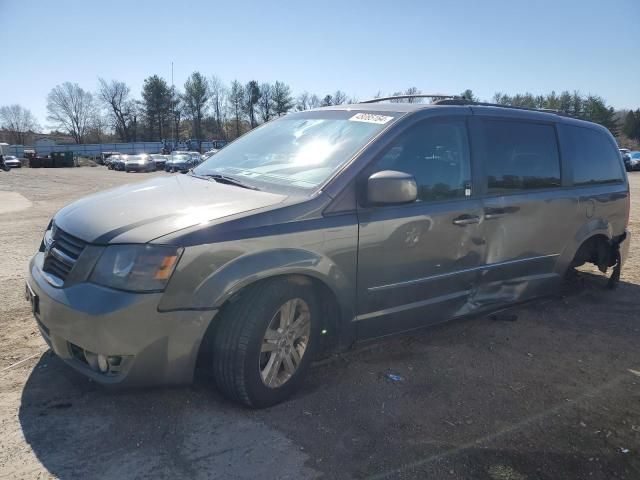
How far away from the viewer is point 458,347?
Answer: 3.97 metres

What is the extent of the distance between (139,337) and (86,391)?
33.1 inches

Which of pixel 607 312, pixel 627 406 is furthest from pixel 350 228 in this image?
pixel 607 312

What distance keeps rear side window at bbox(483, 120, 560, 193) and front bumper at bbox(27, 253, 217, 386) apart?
253 centimetres

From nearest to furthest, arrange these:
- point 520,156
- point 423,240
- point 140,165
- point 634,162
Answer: point 423,240, point 520,156, point 634,162, point 140,165

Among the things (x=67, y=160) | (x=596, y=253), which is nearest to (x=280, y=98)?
(x=67, y=160)

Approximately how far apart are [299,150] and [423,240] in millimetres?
1089

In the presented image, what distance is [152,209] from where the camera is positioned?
2867 millimetres

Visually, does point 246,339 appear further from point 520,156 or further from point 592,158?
point 592,158

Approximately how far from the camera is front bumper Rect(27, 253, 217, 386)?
247 centimetres

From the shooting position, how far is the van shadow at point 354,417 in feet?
8.10

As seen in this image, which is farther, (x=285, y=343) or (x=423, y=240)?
(x=423, y=240)

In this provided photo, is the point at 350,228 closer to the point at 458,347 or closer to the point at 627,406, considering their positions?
the point at 458,347

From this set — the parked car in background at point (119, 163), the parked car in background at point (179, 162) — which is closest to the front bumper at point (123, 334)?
the parked car in background at point (179, 162)

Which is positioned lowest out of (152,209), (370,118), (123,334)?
(123,334)
